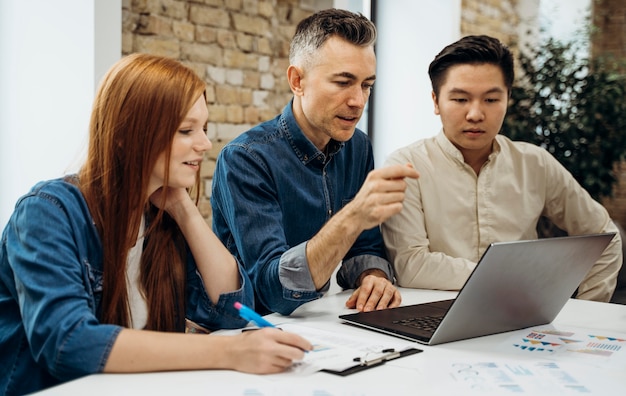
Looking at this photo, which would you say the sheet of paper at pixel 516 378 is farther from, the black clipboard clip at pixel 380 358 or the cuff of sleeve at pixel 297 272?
the cuff of sleeve at pixel 297 272

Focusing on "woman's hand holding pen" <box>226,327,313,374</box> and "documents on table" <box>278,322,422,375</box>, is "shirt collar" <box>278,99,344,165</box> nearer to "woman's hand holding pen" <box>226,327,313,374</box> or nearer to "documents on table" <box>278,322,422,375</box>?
"documents on table" <box>278,322,422,375</box>

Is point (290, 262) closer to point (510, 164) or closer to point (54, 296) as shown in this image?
point (54, 296)

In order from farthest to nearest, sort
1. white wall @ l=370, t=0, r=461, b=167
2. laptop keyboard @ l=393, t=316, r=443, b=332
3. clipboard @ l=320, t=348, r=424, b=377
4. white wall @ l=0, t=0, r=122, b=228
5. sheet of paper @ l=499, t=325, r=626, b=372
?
white wall @ l=370, t=0, r=461, b=167, white wall @ l=0, t=0, r=122, b=228, laptop keyboard @ l=393, t=316, r=443, b=332, sheet of paper @ l=499, t=325, r=626, b=372, clipboard @ l=320, t=348, r=424, b=377

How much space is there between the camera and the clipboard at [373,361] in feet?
3.92

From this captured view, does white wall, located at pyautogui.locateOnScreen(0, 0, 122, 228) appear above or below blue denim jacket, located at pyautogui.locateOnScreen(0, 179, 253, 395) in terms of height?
above

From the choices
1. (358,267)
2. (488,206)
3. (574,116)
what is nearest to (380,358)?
(358,267)

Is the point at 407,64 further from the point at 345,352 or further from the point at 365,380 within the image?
the point at 365,380

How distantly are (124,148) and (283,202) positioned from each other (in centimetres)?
71

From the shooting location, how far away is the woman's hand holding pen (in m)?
1.18

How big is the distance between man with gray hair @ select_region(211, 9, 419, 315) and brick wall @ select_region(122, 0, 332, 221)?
1231 mm

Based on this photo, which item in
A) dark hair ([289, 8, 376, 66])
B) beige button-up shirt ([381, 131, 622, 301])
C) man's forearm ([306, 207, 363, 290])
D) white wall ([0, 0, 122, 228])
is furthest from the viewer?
white wall ([0, 0, 122, 228])

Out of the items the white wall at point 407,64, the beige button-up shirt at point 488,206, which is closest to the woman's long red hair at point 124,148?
the beige button-up shirt at point 488,206

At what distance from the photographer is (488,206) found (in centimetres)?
237

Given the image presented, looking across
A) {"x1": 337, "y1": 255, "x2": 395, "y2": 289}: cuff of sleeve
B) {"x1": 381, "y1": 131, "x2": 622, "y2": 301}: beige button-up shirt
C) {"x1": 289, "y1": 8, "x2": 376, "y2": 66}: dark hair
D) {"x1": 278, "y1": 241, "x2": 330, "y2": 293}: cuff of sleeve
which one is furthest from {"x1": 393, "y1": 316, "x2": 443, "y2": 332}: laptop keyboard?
{"x1": 289, "y1": 8, "x2": 376, "y2": 66}: dark hair
